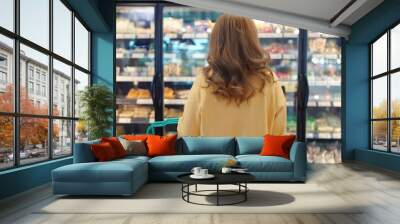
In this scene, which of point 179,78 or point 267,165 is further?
point 179,78

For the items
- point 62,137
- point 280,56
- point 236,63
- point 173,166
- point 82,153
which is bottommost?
point 173,166

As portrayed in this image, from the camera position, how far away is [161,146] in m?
5.96

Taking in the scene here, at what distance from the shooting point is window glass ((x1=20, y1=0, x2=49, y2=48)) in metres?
4.91

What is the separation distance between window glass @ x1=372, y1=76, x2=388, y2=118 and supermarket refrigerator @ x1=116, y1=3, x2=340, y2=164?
0.72 m

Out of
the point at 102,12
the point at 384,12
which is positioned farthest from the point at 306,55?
the point at 102,12

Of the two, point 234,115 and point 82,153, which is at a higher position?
point 234,115

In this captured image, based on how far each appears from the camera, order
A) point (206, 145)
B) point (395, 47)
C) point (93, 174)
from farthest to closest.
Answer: point (395, 47) → point (206, 145) → point (93, 174)

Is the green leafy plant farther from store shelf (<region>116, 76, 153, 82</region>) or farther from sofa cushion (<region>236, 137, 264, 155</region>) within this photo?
sofa cushion (<region>236, 137, 264, 155</region>)

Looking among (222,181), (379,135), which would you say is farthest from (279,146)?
(379,135)

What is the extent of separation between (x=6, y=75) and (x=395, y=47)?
20.1 ft

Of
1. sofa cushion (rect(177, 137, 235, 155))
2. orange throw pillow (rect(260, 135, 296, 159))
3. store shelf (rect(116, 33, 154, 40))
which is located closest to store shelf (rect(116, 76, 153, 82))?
store shelf (rect(116, 33, 154, 40))

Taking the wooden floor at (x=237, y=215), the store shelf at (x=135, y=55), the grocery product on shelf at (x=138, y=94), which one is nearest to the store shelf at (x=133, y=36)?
the store shelf at (x=135, y=55)

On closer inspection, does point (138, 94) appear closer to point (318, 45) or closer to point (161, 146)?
point (161, 146)

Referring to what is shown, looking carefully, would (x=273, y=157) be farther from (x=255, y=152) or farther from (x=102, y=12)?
(x=102, y=12)
